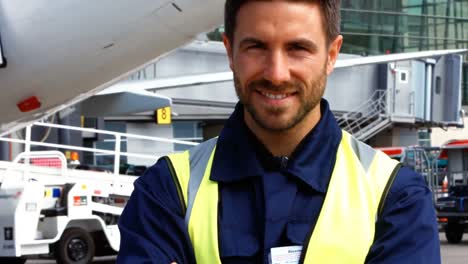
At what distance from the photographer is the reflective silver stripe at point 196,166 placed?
1.89 metres

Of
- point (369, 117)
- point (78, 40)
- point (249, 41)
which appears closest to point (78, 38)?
point (78, 40)

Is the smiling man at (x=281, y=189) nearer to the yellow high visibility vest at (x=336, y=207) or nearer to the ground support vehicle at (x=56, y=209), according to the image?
the yellow high visibility vest at (x=336, y=207)

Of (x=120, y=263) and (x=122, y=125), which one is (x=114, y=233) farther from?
(x=122, y=125)

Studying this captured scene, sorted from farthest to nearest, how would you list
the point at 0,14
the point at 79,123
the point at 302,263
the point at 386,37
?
the point at 386,37, the point at 79,123, the point at 0,14, the point at 302,263

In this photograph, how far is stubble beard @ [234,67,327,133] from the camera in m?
1.85

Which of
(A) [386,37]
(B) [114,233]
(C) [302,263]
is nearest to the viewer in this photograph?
(C) [302,263]

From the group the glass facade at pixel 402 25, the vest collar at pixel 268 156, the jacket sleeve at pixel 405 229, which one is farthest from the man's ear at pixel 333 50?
the glass facade at pixel 402 25

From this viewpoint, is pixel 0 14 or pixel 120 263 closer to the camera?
pixel 120 263

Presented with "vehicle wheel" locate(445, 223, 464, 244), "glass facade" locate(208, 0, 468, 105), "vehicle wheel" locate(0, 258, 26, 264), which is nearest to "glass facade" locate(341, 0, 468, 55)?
"glass facade" locate(208, 0, 468, 105)

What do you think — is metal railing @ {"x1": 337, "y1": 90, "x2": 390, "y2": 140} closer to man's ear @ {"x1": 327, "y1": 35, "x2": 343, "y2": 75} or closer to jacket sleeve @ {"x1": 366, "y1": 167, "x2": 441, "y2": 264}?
man's ear @ {"x1": 327, "y1": 35, "x2": 343, "y2": 75}

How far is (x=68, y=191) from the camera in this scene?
11.6m

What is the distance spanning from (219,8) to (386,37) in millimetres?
29983

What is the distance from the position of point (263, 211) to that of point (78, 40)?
24.0 feet

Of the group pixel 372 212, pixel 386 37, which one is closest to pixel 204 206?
pixel 372 212
